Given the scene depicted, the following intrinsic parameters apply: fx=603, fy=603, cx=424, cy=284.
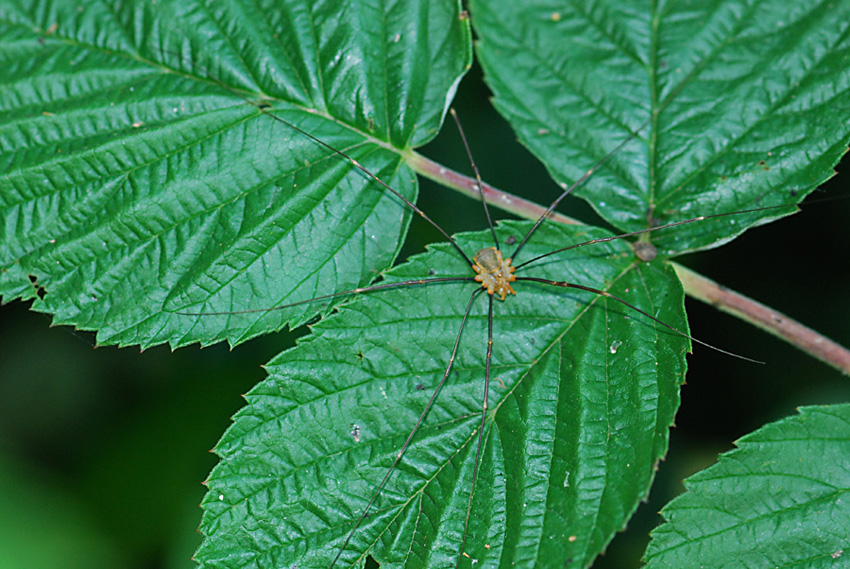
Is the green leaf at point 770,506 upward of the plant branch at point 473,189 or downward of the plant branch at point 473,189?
downward

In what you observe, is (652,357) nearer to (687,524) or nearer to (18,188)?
(687,524)

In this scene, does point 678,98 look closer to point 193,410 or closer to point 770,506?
point 770,506

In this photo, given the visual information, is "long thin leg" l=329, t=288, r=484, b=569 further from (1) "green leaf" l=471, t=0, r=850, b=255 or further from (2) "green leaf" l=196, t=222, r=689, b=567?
(1) "green leaf" l=471, t=0, r=850, b=255

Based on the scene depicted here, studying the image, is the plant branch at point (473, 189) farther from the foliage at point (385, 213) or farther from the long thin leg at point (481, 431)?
the long thin leg at point (481, 431)

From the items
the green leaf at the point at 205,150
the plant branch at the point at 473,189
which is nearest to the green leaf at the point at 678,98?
the plant branch at the point at 473,189

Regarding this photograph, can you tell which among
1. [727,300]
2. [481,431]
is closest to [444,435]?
[481,431]

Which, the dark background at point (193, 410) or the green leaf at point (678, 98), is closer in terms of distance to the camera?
the green leaf at point (678, 98)

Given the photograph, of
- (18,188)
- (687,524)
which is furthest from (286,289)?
(687,524)
